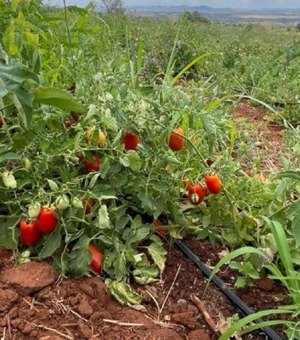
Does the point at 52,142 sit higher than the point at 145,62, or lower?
higher

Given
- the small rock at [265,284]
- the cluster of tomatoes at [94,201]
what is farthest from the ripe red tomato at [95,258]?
the small rock at [265,284]

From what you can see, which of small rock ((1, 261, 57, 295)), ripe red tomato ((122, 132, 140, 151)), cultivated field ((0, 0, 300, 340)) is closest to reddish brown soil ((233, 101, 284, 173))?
cultivated field ((0, 0, 300, 340))

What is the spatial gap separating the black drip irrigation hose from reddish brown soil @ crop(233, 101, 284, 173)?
0.87m

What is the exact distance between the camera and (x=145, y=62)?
514 centimetres

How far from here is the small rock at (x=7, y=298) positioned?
1.69m

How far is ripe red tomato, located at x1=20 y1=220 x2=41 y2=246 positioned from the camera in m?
1.84

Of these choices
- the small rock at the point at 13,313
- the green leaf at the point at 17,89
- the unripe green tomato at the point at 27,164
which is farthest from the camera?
the unripe green tomato at the point at 27,164

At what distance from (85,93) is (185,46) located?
3847 mm

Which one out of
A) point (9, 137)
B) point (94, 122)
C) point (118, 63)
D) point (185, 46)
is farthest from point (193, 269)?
point (185, 46)

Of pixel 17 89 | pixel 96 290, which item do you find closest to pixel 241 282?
pixel 96 290

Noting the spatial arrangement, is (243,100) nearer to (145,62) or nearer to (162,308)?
(145,62)

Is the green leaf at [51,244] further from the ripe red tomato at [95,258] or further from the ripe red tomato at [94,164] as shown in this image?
the ripe red tomato at [94,164]

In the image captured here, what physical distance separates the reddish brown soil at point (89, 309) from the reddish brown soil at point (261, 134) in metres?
1.10

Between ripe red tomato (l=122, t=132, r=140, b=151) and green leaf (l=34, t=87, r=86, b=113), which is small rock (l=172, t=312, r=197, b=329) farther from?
green leaf (l=34, t=87, r=86, b=113)
